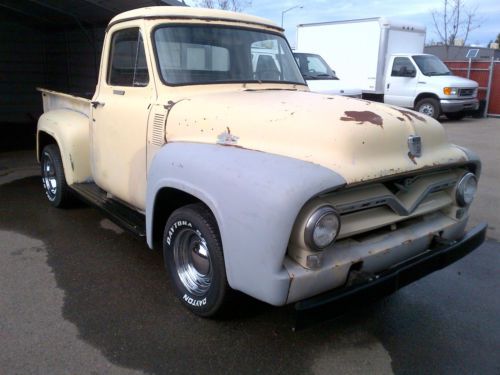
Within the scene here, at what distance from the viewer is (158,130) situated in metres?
3.42

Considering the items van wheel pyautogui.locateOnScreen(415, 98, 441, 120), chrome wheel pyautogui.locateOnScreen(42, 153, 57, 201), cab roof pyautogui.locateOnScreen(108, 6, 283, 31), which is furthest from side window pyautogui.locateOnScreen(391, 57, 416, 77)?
chrome wheel pyautogui.locateOnScreen(42, 153, 57, 201)

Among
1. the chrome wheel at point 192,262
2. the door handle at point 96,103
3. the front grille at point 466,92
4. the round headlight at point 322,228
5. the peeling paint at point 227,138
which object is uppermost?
the front grille at point 466,92

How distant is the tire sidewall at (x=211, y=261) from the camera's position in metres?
2.73

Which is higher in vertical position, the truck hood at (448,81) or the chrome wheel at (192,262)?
the truck hood at (448,81)

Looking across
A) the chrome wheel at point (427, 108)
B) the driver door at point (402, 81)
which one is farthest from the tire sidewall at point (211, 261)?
the driver door at point (402, 81)

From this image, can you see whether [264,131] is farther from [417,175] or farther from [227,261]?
[417,175]

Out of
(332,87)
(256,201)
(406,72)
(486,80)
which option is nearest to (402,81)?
(406,72)

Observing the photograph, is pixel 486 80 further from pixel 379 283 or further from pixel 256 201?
pixel 256 201

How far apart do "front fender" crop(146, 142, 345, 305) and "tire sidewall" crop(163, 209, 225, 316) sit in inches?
6.9

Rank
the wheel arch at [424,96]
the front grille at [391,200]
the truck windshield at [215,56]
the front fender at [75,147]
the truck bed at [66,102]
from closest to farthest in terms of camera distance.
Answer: the front grille at [391,200], the truck windshield at [215,56], the front fender at [75,147], the truck bed at [66,102], the wheel arch at [424,96]

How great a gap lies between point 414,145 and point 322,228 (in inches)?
38.6

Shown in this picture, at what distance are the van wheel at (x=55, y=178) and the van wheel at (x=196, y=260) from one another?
8.14ft

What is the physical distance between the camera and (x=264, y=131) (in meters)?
2.85

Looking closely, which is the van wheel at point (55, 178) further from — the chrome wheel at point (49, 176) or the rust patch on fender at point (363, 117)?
the rust patch on fender at point (363, 117)
